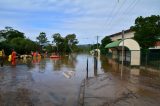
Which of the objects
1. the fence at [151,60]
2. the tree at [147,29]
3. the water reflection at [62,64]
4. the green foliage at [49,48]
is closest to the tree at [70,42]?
the green foliage at [49,48]

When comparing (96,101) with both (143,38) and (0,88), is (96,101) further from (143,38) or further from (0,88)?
(143,38)

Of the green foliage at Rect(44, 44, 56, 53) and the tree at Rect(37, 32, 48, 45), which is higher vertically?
the tree at Rect(37, 32, 48, 45)

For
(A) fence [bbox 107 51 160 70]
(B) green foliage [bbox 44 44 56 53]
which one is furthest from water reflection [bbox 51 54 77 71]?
(B) green foliage [bbox 44 44 56 53]

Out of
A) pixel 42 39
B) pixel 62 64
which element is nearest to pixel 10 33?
pixel 42 39

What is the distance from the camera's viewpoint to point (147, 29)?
40.8 meters

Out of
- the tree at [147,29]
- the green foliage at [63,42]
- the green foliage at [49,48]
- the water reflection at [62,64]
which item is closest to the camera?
the water reflection at [62,64]

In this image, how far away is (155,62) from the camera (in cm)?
2889

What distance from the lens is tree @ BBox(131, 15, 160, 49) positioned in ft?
135

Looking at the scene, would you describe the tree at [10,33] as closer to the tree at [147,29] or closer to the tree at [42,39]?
the tree at [42,39]

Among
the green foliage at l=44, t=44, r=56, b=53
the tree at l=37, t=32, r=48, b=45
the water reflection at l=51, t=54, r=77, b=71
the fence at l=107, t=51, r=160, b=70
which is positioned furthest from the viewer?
the tree at l=37, t=32, r=48, b=45

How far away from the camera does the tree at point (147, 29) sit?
A: 41.2m

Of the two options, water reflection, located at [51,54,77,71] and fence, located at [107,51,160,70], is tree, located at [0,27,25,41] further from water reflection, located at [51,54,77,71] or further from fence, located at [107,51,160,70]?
fence, located at [107,51,160,70]

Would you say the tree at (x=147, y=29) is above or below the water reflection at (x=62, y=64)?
above

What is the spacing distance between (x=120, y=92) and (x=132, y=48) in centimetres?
1991
